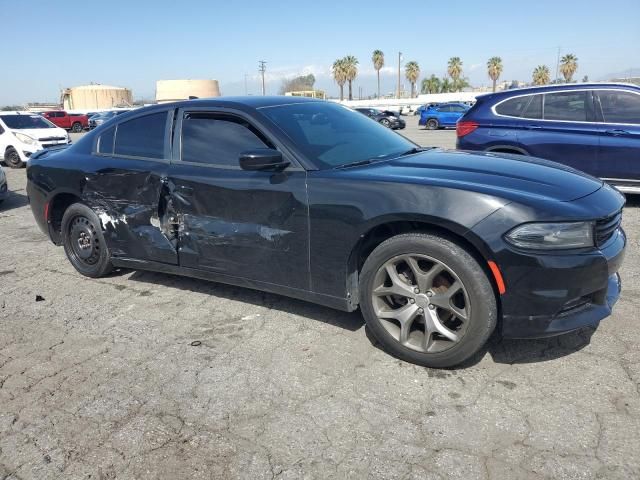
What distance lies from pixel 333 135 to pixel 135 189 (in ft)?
5.49

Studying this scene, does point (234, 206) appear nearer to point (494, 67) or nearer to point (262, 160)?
point (262, 160)

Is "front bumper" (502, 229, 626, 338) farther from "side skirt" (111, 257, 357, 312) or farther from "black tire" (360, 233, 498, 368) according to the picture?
"side skirt" (111, 257, 357, 312)

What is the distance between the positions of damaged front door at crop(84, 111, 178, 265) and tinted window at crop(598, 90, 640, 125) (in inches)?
217

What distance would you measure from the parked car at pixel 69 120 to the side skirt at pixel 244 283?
34547 mm

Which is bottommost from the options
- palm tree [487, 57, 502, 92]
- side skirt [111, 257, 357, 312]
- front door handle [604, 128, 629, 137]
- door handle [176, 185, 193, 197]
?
side skirt [111, 257, 357, 312]

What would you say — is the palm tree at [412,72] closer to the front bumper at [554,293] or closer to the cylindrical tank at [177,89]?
the cylindrical tank at [177,89]

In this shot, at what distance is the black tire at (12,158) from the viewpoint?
1432 centimetres

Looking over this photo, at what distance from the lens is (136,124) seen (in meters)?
4.32

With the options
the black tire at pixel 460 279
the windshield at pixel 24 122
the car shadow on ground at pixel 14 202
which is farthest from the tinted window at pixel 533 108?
the windshield at pixel 24 122

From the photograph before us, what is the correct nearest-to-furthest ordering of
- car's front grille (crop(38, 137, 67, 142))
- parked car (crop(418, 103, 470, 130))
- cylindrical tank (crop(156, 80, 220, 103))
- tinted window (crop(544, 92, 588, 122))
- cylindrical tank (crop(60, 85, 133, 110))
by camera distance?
tinted window (crop(544, 92, 588, 122)), car's front grille (crop(38, 137, 67, 142)), parked car (crop(418, 103, 470, 130)), cylindrical tank (crop(156, 80, 220, 103)), cylindrical tank (crop(60, 85, 133, 110))

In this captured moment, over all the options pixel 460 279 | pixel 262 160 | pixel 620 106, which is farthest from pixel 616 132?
pixel 262 160

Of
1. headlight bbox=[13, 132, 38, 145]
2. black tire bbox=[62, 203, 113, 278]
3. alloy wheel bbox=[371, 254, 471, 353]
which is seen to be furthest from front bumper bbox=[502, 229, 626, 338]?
headlight bbox=[13, 132, 38, 145]

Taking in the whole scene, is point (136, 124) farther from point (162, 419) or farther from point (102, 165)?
point (162, 419)

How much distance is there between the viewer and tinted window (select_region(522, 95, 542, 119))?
684 cm
